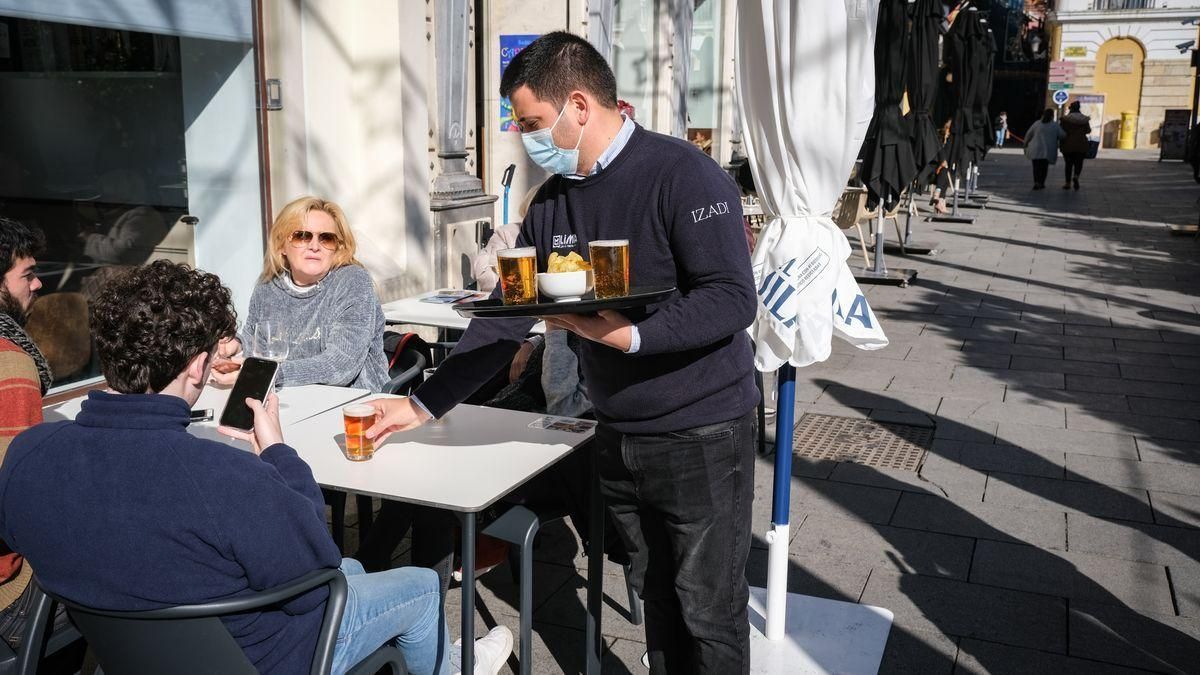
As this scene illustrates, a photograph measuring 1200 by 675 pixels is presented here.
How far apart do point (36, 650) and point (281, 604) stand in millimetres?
662

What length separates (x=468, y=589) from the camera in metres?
2.71

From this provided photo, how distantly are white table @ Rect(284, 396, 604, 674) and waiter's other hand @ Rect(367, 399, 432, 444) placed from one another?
0.23ft

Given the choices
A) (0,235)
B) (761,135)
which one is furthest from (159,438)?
(761,135)

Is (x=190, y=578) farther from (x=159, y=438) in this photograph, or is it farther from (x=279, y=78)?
(x=279, y=78)

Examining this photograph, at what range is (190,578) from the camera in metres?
1.94

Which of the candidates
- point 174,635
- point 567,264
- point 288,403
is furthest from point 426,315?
point 174,635

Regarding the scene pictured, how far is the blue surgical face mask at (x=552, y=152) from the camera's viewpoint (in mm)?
2537

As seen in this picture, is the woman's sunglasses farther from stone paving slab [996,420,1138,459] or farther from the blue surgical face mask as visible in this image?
stone paving slab [996,420,1138,459]

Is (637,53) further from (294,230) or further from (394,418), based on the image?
(394,418)

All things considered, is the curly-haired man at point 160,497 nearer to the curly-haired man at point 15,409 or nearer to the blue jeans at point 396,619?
the blue jeans at point 396,619

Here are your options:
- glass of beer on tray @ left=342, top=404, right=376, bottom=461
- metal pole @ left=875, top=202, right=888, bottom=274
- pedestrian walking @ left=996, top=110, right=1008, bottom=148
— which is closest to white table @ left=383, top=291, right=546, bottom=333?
glass of beer on tray @ left=342, top=404, right=376, bottom=461

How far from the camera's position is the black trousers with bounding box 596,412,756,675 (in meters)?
2.57

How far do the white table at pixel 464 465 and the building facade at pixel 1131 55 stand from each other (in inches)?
1751

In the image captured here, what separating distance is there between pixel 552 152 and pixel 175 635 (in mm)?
1375
